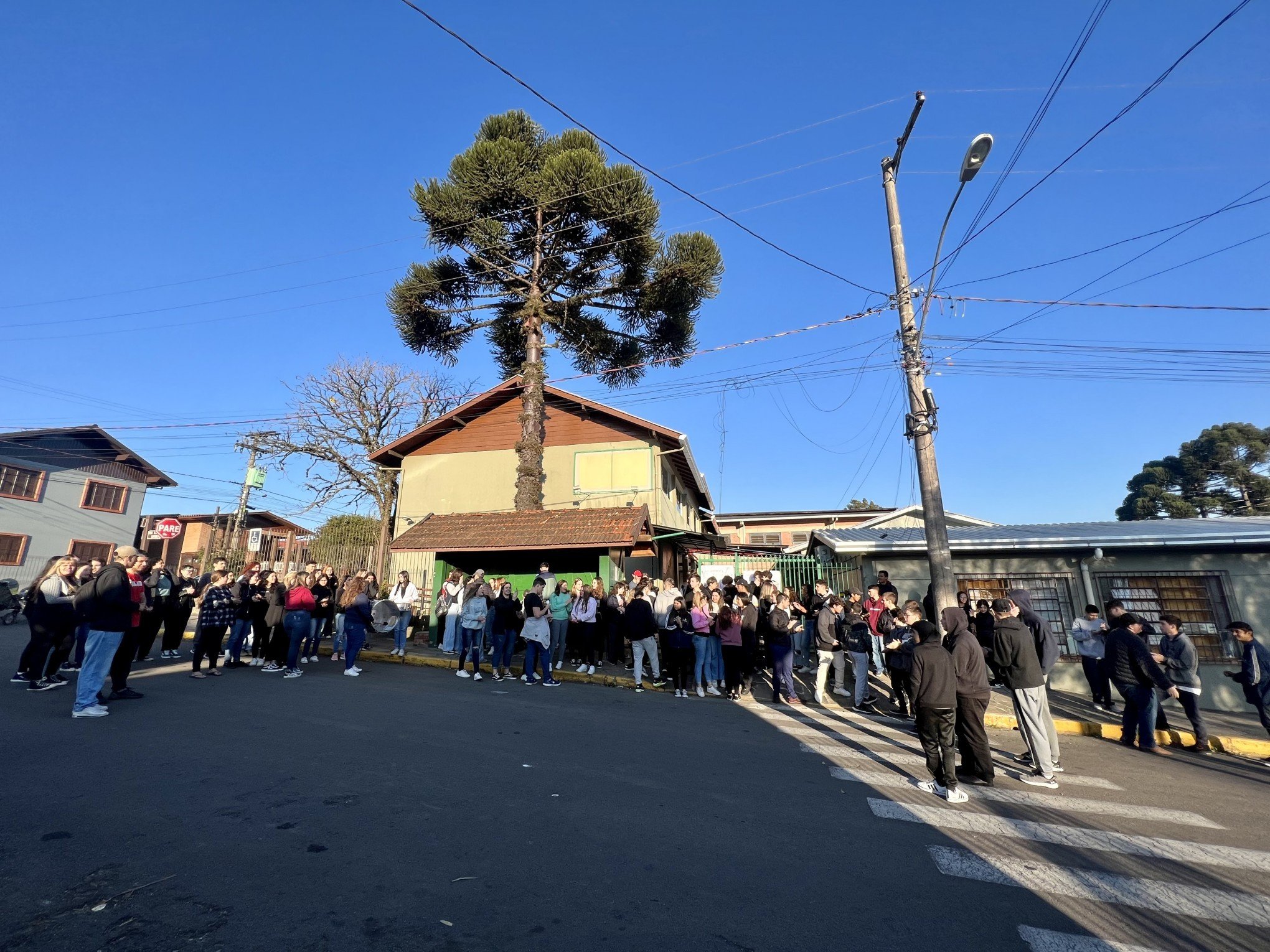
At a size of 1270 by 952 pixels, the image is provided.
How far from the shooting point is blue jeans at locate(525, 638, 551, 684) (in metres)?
10.5

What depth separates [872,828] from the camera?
4.54 meters

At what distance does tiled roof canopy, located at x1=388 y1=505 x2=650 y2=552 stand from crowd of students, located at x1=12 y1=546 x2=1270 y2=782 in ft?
3.03

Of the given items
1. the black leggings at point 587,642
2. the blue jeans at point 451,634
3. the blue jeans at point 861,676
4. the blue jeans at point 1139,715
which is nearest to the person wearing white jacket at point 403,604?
the blue jeans at point 451,634

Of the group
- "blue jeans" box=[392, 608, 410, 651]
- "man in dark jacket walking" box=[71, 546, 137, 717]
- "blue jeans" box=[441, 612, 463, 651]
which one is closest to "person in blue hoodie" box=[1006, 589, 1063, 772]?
"man in dark jacket walking" box=[71, 546, 137, 717]

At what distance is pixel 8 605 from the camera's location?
17.3m

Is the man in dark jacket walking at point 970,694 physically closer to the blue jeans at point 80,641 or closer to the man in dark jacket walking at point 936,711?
the man in dark jacket walking at point 936,711

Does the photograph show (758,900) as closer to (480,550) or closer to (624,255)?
(480,550)

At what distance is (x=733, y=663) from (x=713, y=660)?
48cm

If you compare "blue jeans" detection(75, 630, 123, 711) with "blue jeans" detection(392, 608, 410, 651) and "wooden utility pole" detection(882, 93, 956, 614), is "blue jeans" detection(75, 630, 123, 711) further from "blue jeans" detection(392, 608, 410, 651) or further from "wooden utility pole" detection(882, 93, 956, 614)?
"wooden utility pole" detection(882, 93, 956, 614)

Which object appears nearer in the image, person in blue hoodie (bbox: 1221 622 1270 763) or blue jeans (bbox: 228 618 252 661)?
person in blue hoodie (bbox: 1221 622 1270 763)

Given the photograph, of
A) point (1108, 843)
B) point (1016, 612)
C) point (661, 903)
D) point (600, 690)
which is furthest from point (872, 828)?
point (600, 690)

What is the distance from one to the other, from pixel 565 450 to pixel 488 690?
39.0 ft

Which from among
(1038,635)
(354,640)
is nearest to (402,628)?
(354,640)

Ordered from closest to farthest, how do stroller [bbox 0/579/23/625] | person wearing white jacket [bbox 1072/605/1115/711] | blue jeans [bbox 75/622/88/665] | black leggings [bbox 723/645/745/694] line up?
1. blue jeans [bbox 75/622/88/665]
2. black leggings [bbox 723/645/745/694]
3. person wearing white jacket [bbox 1072/605/1115/711]
4. stroller [bbox 0/579/23/625]
